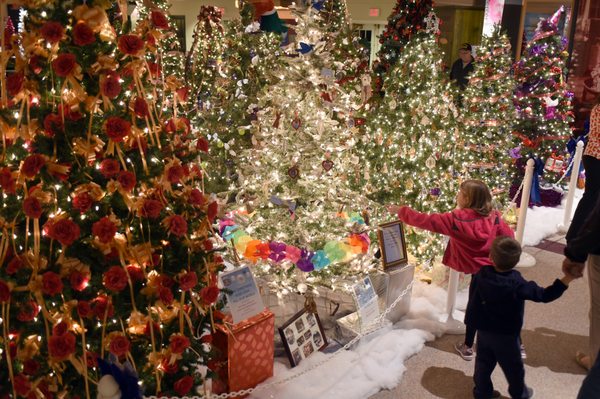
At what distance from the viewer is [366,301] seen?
408cm

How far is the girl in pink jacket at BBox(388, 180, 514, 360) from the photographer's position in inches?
156

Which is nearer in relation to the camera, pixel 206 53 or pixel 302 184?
pixel 302 184

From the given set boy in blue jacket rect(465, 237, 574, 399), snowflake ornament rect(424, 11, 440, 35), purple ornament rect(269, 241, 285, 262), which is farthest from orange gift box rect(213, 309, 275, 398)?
→ snowflake ornament rect(424, 11, 440, 35)

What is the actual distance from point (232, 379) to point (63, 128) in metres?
1.87

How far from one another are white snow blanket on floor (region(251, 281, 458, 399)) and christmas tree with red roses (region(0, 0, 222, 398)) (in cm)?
117

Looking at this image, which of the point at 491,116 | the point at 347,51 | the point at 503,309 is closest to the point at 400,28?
the point at 347,51

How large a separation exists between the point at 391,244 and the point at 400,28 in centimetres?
441

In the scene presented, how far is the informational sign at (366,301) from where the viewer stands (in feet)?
13.2

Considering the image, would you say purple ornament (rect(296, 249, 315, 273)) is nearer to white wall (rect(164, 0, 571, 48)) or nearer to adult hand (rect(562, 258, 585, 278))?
adult hand (rect(562, 258, 585, 278))

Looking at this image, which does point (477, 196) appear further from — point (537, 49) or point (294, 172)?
point (537, 49)

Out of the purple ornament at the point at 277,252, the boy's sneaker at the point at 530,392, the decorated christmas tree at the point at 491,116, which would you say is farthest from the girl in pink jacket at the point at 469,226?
the decorated christmas tree at the point at 491,116

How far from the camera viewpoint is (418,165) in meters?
5.11

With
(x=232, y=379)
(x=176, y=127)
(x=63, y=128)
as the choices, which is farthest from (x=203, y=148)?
(x=232, y=379)

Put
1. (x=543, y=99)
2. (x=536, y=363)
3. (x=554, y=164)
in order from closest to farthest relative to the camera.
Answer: (x=536, y=363) → (x=554, y=164) → (x=543, y=99)
